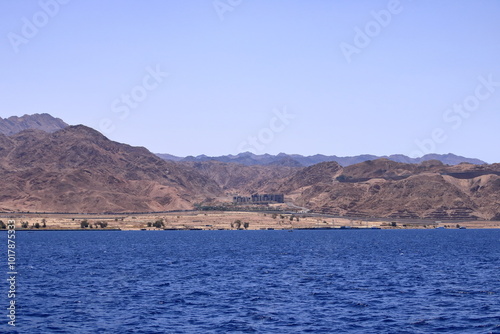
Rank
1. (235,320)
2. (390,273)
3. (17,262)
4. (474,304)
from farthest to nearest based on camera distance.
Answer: (17,262), (390,273), (474,304), (235,320)

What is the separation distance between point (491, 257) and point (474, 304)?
196ft

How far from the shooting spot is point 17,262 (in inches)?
3762

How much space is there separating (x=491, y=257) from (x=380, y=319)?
69888 millimetres

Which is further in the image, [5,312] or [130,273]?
[130,273]

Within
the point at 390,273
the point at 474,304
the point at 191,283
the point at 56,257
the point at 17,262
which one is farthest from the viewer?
the point at 56,257

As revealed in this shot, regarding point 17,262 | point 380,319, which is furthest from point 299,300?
point 17,262

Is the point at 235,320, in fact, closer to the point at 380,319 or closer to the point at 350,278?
the point at 380,319

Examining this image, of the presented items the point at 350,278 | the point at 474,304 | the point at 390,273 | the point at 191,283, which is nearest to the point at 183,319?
the point at 191,283

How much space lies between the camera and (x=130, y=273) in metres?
79.0

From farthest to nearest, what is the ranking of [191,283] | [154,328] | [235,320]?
[191,283]
[235,320]
[154,328]

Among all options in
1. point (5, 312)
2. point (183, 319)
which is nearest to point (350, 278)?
point (183, 319)

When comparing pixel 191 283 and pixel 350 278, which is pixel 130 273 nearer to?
pixel 191 283

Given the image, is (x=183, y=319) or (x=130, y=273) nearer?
(x=183, y=319)

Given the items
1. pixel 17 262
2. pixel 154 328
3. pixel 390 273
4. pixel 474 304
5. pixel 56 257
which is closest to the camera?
pixel 154 328
